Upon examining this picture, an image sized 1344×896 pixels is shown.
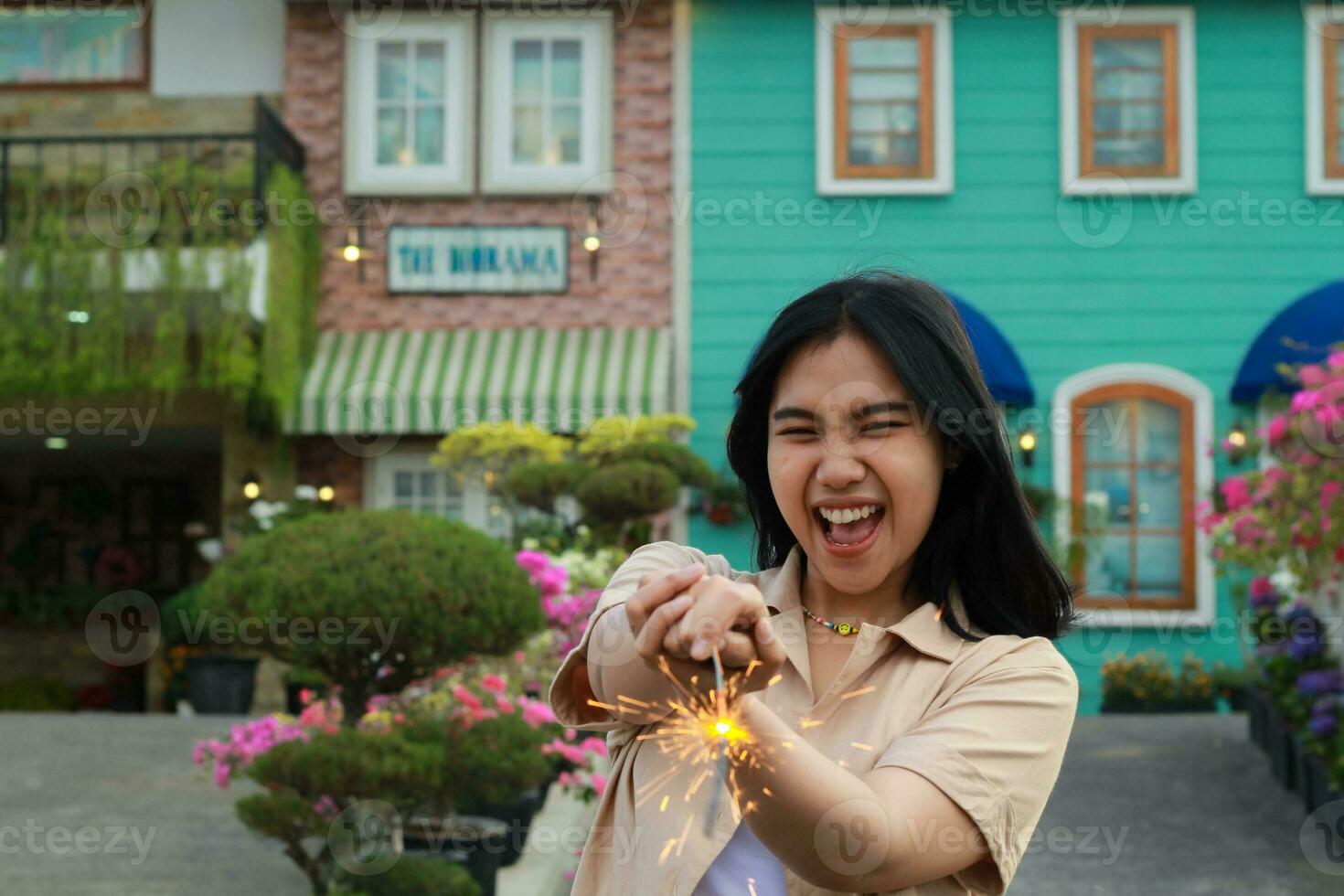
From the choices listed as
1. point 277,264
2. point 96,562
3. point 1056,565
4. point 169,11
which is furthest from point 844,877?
point 96,562

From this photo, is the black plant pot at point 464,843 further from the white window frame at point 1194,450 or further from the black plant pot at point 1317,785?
the white window frame at point 1194,450

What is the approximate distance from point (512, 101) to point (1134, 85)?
4.61 meters

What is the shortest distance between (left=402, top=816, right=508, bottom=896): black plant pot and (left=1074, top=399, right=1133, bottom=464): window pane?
6.82 metres

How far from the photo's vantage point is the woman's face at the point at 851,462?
1395 millimetres

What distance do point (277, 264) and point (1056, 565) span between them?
9259mm

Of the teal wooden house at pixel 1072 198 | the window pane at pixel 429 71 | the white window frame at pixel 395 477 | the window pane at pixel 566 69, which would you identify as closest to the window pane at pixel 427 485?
the white window frame at pixel 395 477

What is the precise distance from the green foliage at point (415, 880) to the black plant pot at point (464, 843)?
0.62 feet

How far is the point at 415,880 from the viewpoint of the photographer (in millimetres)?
4492

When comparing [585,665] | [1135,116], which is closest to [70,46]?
[1135,116]

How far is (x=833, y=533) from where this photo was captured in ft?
4.70

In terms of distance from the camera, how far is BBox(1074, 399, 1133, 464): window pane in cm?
1080

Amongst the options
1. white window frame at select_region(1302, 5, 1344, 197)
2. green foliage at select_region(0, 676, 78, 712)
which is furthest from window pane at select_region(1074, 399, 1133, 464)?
green foliage at select_region(0, 676, 78, 712)

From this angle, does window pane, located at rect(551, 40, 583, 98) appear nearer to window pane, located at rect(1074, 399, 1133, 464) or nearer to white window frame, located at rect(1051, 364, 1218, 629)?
white window frame, located at rect(1051, 364, 1218, 629)

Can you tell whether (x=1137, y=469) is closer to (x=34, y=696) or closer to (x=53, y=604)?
(x=34, y=696)
